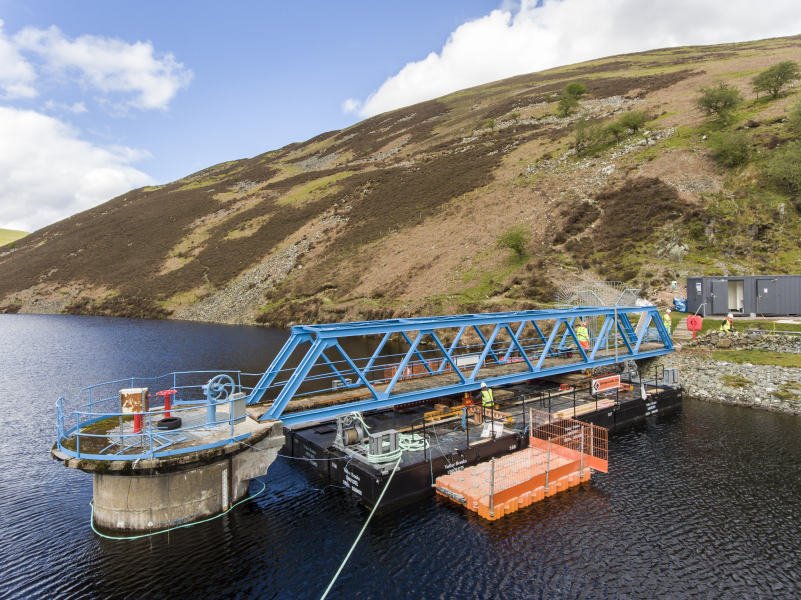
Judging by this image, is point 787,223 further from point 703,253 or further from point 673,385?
point 673,385

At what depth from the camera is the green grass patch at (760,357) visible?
26.6m

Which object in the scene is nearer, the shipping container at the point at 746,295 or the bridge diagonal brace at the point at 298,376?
the bridge diagonal brace at the point at 298,376

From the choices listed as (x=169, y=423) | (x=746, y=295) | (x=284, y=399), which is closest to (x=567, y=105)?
(x=746, y=295)

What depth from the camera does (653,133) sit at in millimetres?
66688

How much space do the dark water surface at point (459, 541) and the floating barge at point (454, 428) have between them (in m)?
0.76

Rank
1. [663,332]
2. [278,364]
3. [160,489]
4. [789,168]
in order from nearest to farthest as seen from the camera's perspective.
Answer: [160,489] < [278,364] < [663,332] < [789,168]

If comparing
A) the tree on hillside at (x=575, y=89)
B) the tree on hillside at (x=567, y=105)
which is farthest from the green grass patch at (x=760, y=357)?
the tree on hillside at (x=575, y=89)

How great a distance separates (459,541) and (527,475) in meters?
3.75

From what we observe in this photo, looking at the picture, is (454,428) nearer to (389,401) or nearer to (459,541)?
(389,401)

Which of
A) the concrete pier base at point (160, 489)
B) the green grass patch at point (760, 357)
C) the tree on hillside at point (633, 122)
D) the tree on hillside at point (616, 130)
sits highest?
the tree on hillside at point (633, 122)

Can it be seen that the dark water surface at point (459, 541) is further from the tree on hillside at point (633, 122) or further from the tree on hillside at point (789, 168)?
the tree on hillside at point (633, 122)

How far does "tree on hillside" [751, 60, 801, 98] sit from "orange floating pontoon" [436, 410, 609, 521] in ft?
244

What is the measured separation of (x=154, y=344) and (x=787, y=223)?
69.6m

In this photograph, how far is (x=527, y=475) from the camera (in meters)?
15.4
